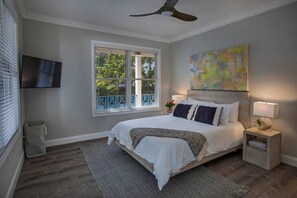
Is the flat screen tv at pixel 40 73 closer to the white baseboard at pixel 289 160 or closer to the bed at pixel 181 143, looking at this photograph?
the bed at pixel 181 143

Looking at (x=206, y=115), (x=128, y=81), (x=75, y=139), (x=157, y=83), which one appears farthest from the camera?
(x=157, y=83)

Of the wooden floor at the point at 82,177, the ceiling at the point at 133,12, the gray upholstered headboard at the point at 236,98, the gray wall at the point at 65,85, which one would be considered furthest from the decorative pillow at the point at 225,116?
the gray wall at the point at 65,85

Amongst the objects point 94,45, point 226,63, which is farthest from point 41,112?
point 226,63

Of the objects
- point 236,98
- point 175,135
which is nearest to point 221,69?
point 236,98

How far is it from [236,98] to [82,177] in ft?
10.8

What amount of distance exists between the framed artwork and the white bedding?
914 millimetres

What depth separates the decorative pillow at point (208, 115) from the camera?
3262 millimetres

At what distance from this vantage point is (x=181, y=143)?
242 centimetres

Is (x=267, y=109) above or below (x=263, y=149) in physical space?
above

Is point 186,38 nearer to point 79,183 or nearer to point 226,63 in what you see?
point 226,63

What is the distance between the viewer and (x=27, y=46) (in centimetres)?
343

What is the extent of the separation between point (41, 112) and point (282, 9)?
4.99 m

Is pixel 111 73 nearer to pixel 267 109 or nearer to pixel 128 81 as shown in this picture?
pixel 128 81

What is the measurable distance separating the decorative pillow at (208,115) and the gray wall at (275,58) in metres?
0.81
